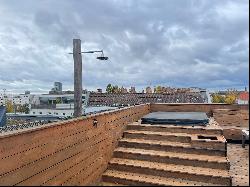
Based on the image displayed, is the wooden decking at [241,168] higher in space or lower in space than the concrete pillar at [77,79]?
lower

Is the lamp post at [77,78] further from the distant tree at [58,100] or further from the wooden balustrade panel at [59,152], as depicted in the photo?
the distant tree at [58,100]

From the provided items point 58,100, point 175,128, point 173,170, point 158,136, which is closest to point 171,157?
point 173,170

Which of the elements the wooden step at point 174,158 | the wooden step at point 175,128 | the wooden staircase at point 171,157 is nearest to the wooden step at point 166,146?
the wooden staircase at point 171,157

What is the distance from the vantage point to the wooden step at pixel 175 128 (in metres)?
6.09

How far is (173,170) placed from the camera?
193 inches

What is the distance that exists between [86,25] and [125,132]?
3.34 meters

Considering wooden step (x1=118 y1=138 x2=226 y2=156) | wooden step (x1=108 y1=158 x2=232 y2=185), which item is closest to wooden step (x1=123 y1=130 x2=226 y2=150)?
wooden step (x1=118 y1=138 x2=226 y2=156)

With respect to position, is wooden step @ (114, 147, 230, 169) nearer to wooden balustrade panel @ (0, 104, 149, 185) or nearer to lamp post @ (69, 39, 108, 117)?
wooden balustrade panel @ (0, 104, 149, 185)

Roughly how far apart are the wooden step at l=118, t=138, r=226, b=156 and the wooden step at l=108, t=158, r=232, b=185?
1.58ft

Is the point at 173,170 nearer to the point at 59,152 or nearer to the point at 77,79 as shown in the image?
the point at 59,152

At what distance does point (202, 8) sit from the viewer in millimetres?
1729

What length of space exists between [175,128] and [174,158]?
51.7 inches

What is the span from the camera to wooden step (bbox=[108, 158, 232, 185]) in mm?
4480

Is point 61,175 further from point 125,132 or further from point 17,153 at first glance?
point 125,132
